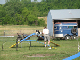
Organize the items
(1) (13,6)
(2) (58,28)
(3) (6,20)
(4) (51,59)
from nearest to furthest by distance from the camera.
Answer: (4) (51,59) < (2) (58,28) < (3) (6,20) < (1) (13,6)

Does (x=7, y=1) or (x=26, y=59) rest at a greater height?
(x=7, y=1)

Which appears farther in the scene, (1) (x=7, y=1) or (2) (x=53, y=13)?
(1) (x=7, y=1)

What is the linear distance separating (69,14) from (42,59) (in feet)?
79.8

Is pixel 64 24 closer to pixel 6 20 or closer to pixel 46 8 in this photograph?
pixel 6 20

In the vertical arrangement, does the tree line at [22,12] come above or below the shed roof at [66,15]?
above

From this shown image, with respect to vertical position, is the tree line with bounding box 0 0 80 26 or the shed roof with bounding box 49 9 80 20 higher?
the tree line with bounding box 0 0 80 26

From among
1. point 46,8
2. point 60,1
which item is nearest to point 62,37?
point 46,8

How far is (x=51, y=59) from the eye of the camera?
416 inches

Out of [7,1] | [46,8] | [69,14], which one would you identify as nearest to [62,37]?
[69,14]

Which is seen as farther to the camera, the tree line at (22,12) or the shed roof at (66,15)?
the tree line at (22,12)

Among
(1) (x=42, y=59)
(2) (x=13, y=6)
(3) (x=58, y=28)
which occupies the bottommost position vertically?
(1) (x=42, y=59)

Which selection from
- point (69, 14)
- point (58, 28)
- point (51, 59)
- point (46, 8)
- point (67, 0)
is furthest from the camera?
point (67, 0)

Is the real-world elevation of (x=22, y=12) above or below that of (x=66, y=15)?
above

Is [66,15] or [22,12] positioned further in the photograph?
[22,12]
